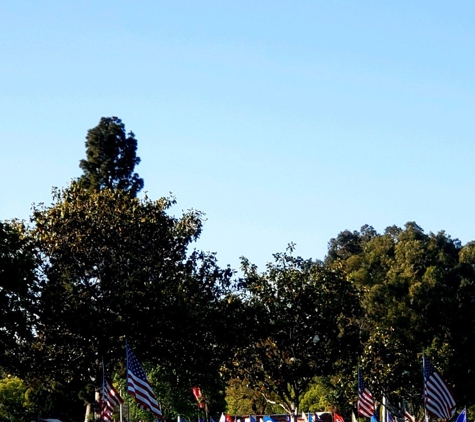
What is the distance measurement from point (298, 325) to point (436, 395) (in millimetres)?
15589

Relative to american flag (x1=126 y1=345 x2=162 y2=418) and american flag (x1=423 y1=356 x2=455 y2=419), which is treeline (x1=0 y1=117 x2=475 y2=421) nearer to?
american flag (x1=126 y1=345 x2=162 y2=418)

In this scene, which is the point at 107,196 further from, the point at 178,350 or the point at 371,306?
the point at 371,306

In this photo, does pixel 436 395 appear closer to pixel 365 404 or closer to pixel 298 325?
pixel 365 404

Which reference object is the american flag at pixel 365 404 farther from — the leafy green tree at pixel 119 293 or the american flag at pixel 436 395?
the american flag at pixel 436 395

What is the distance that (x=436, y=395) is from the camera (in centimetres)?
3039

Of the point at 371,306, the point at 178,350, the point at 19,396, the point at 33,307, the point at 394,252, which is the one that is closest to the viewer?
the point at 33,307

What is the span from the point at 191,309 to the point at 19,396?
5057 cm

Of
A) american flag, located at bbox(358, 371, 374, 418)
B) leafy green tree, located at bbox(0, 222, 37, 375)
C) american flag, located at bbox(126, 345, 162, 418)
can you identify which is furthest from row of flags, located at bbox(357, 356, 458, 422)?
leafy green tree, located at bbox(0, 222, 37, 375)

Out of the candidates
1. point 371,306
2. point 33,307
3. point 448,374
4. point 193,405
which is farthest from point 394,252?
point 33,307

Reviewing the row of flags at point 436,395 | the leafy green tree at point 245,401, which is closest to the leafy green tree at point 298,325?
the row of flags at point 436,395

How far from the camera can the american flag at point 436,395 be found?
30016 mm

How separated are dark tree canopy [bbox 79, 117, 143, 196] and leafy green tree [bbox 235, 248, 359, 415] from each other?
8935 mm

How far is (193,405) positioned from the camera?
7538 centimetres

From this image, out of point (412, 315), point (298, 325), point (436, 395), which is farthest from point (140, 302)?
point (412, 315)
